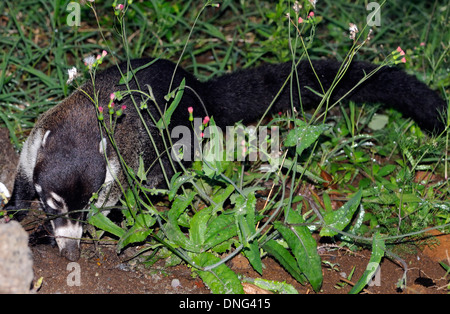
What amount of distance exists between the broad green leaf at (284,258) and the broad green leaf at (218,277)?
35cm

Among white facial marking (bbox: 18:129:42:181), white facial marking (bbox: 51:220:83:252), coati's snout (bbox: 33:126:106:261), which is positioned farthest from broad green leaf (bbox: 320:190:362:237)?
white facial marking (bbox: 18:129:42:181)

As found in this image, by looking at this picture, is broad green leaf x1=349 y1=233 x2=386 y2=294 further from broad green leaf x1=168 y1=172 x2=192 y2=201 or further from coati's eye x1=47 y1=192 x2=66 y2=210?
coati's eye x1=47 y1=192 x2=66 y2=210

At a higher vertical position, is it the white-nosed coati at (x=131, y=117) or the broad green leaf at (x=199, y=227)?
the white-nosed coati at (x=131, y=117)

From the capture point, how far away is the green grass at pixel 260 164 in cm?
352

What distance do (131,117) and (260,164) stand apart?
4.27ft

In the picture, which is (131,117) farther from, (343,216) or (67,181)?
(343,216)

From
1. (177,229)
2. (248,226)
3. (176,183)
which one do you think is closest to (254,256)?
(248,226)

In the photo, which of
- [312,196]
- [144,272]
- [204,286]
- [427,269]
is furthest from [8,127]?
[427,269]

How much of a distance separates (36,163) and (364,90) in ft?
9.57

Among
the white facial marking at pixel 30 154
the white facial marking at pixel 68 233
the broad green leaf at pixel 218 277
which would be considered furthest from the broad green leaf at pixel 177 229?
the white facial marking at pixel 30 154

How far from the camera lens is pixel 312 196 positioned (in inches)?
181

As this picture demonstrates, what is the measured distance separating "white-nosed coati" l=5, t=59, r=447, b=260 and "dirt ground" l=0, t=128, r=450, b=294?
7.8 inches

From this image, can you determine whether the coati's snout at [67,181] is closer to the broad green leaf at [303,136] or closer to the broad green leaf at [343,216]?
the broad green leaf at [303,136]

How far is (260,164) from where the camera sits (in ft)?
15.8
